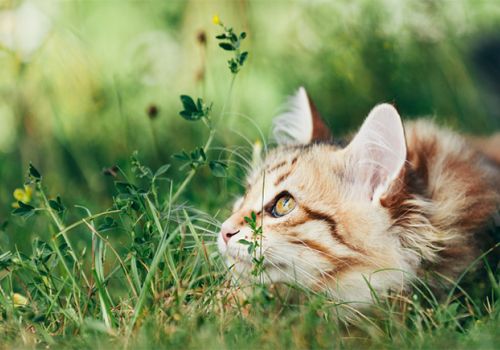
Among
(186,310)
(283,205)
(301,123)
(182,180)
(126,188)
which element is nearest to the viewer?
(186,310)

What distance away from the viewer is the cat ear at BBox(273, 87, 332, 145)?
10.6 feet

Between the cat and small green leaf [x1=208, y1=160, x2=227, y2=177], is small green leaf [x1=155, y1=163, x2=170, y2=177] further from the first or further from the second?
the cat

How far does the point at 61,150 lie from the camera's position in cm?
459

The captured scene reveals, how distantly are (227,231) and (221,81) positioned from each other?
2.78m

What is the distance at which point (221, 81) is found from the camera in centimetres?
521

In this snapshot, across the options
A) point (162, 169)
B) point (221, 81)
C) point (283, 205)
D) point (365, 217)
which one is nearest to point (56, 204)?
point (162, 169)

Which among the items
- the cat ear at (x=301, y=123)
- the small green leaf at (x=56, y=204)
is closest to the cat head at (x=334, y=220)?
the cat ear at (x=301, y=123)

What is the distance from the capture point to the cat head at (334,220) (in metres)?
2.47

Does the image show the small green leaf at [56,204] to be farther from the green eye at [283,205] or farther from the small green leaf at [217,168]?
the green eye at [283,205]

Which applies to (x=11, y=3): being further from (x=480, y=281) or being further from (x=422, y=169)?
(x=480, y=281)

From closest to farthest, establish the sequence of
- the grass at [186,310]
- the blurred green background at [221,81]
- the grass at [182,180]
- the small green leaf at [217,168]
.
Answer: the grass at [186,310] < the grass at [182,180] < the small green leaf at [217,168] < the blurred green background at [221,81]

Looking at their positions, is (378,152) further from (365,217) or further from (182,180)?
(182,180)

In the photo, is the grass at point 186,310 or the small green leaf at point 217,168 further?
the small green leaf at point 217,168

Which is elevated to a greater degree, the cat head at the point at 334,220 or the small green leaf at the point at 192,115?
the small green leaf at the point at 192,115
